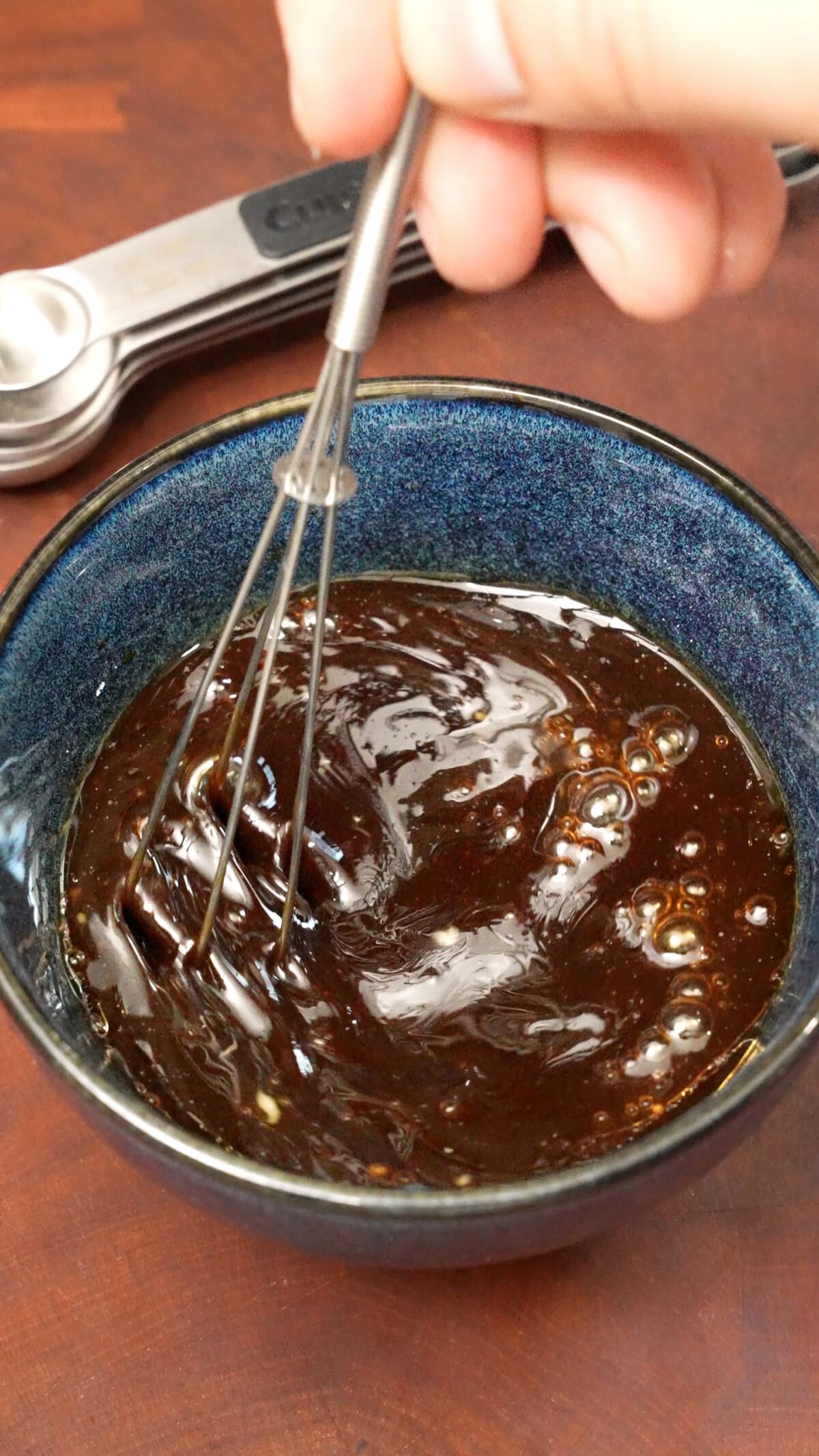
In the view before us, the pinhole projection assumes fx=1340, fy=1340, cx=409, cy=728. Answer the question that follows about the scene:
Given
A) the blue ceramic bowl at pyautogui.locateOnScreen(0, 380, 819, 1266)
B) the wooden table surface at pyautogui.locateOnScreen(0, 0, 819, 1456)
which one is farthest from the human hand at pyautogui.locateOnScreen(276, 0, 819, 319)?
the wooden table surface at pyautogui.locateOnScreen(0, 0, 819, 1456)

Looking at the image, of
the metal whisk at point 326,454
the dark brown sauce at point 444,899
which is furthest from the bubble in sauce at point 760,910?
the metal whisk at point 326,454

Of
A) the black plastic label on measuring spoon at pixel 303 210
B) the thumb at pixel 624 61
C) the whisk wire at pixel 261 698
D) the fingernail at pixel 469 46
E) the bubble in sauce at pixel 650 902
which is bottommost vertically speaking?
the bubble in sauce at pixel 650 902

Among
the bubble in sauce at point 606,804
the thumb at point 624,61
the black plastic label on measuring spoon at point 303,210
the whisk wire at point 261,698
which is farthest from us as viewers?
the black plastic label on measuring spoon at point 303,210

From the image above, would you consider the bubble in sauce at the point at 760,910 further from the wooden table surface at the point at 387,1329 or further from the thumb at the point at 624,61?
the thumb at the point at 624,61

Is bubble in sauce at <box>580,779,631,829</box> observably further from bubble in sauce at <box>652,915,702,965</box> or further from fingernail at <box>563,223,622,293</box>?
fingernail at <box>563,223,622,293</box>

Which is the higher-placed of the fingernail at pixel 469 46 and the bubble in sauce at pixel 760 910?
the fingernail at pixel 469 46

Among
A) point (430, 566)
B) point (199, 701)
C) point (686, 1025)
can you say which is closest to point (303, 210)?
point (430, 566)

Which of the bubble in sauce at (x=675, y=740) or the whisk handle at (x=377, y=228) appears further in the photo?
the bubble in sauce at (x=675, y=740)

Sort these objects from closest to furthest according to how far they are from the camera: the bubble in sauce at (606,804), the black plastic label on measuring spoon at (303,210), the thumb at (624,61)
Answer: the thumb at (624,61) < the bubble in sauce at (606,804) < the black plastic label on measuring spoon at (303,210)
